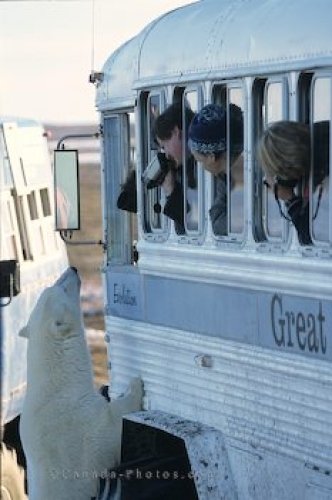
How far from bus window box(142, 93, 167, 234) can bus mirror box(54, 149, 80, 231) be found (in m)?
0.66

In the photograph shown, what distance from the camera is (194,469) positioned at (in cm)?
693

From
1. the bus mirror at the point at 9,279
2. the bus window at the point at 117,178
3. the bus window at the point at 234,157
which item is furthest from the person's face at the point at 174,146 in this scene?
the bus mirror at the point at 9,279

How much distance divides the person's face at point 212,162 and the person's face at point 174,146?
1.01 feet

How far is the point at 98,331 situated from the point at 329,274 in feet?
47.4

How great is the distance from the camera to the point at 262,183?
659 cm

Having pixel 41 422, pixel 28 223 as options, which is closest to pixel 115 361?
pixel 41 422

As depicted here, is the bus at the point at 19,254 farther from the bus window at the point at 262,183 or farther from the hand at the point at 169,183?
the bus window at the point at 262,183

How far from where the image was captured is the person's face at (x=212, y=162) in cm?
693

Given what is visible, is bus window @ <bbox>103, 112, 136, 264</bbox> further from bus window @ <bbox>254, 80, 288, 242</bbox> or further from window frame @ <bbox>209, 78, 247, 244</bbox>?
bus window @ <bbox>254, 80, 288, 242</bbox>

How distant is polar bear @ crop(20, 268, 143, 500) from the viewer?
25.3 feet

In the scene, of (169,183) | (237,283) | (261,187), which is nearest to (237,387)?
(237,283)

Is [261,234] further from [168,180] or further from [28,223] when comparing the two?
[28,223]

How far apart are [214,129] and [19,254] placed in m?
4.79

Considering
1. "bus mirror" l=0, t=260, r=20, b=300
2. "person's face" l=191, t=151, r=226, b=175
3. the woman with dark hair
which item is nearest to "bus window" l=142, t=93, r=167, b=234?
the woman with dark hair
